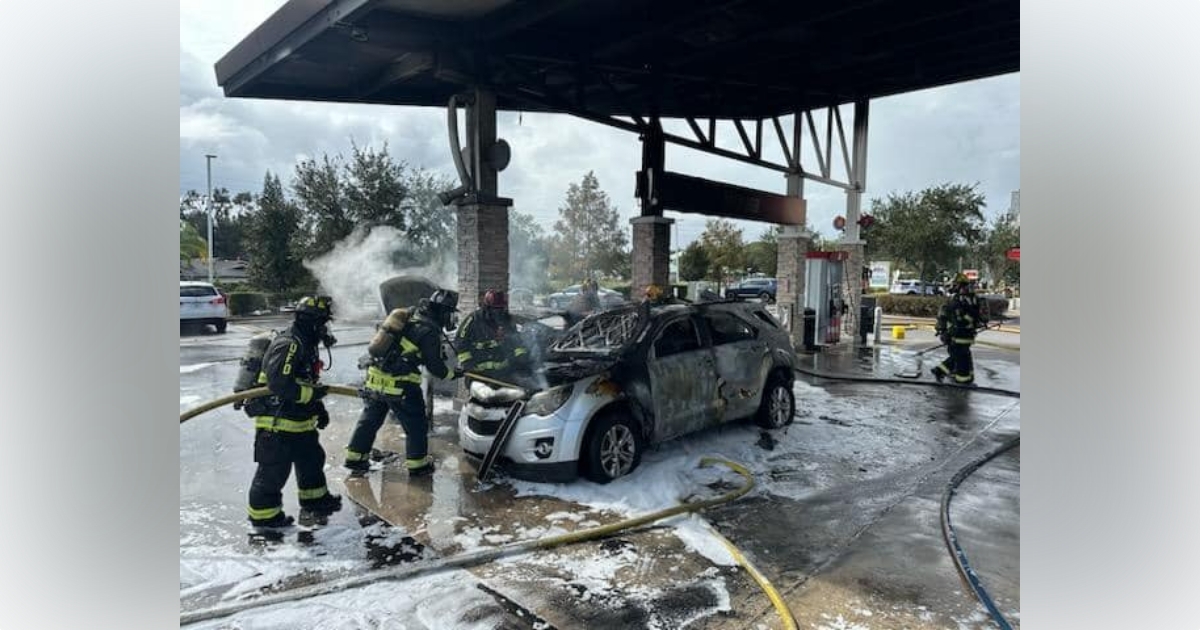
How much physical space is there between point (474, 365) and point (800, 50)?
6741 millimetres

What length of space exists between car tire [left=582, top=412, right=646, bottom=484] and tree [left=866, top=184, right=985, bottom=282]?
26910 millimetres

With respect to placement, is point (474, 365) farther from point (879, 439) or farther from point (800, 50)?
point (800, 50)

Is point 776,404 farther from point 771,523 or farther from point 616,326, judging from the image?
point 771,523

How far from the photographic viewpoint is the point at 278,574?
4.00m

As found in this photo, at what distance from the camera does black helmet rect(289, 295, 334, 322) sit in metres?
4.83

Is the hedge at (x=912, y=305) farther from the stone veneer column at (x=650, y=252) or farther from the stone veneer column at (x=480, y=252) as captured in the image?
the stone veneer column at (x=480, y=252)

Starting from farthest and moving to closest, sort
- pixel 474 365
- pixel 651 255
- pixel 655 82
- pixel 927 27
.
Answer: pixel 651 255
pixel 655 82
pixel 927 27
pixel 474 365

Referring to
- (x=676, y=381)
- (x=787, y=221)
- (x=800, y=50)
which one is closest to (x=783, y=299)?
(x=787, y=221)

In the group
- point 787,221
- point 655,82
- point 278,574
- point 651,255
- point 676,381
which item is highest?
point 655,82

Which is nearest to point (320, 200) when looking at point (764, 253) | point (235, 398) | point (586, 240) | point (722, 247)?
point (586, 240)

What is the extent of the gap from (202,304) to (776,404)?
1482 cm

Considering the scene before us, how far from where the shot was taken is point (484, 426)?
5.82 meters

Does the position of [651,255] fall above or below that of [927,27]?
below
